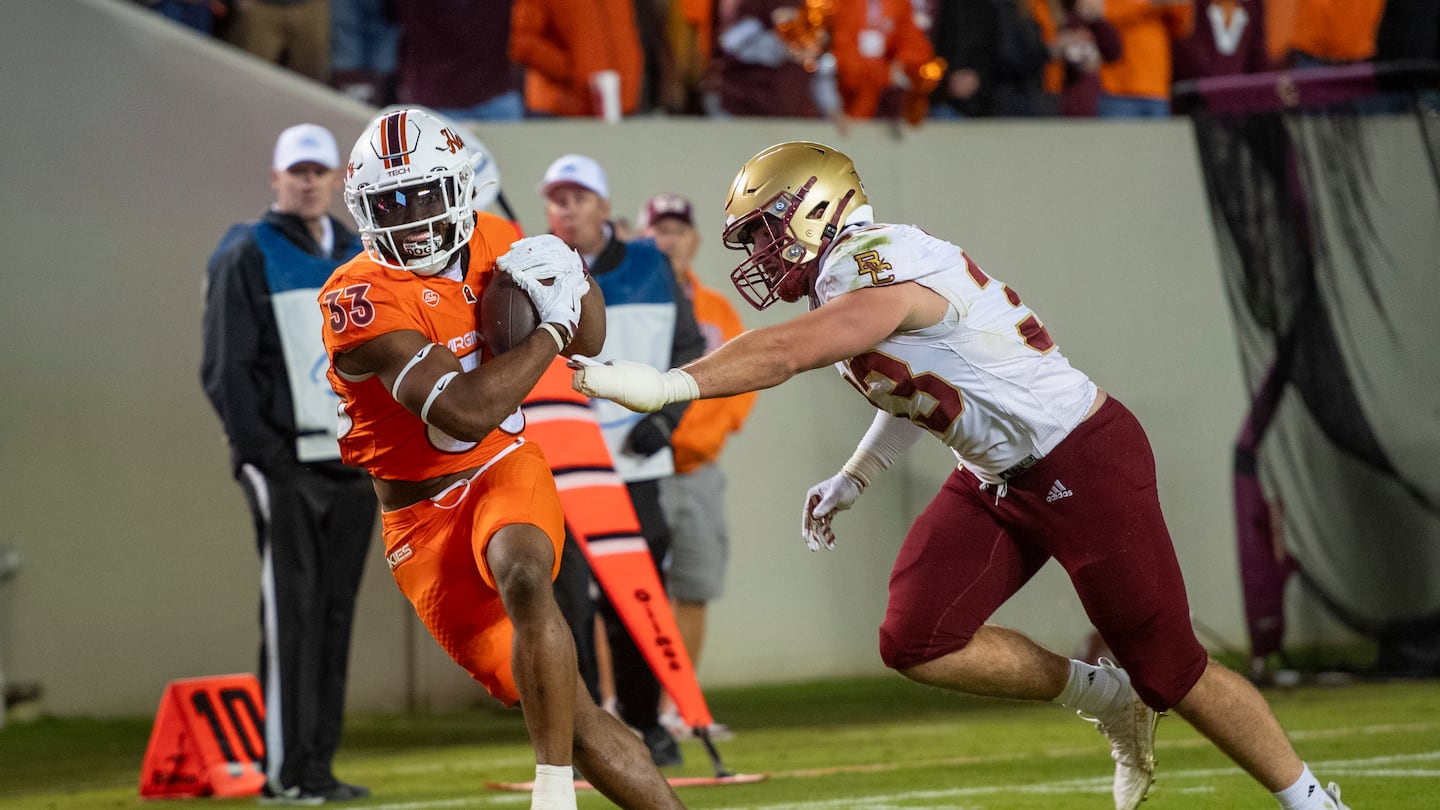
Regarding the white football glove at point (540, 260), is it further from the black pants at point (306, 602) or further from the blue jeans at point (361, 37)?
the blue jeans at point (361, 37)

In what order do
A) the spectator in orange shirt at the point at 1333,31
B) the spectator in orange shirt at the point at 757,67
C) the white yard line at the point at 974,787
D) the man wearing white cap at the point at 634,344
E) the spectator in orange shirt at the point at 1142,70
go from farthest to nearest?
the spectator in orange shirt at the point at 1333,31 → the spectator in orange shirt at the point at 1142,70 → the spectator in orange shirt at the point at 757,67 → the man wearing white cap at the point at 634,344 → the white yard line at the point at 974,787

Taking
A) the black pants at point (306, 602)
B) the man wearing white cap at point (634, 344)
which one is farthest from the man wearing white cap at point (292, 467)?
the man wearing white cap at point (634, 344)

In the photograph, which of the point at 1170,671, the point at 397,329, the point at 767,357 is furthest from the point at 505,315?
the point at 1170,671

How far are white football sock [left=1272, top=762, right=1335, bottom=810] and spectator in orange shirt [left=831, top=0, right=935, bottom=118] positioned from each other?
587cm

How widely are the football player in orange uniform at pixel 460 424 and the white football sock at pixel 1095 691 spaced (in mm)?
1186

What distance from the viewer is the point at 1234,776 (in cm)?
587

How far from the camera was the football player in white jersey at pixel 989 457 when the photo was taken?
4238 mm

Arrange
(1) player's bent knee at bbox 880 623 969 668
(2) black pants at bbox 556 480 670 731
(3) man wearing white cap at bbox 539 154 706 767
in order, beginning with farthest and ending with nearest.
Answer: (3) man wearing white cap at bbox 539 154 706 767, (2) black pants at bbox 556 480 670 731, (1) player's bent knee at bbox 880 623 969 668

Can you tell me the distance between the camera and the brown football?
416 cm

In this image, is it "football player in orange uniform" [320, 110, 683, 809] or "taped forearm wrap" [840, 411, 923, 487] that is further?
"taped forearm wrap" [840, 411, 923, 487]

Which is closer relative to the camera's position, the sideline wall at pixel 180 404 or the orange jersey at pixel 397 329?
the orange jersey at pixel 397 329

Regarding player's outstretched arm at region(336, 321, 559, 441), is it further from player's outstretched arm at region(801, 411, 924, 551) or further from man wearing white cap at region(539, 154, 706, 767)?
man wearing white cap at region(539, 154, 706, 767)

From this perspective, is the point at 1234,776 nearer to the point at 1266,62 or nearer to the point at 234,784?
the point at 234,784

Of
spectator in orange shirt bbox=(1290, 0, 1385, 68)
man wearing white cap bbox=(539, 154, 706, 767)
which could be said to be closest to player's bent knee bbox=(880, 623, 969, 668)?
man wearing white cap bbox=(539, 154, 706, 767)
